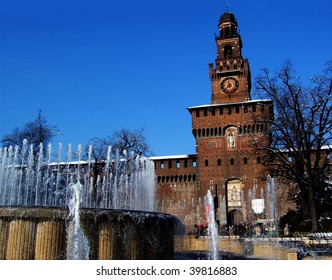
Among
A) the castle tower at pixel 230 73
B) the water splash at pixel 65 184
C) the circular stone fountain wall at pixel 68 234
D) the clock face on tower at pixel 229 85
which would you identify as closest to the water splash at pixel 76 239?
the circular stone fountain wall at pixel 68 234

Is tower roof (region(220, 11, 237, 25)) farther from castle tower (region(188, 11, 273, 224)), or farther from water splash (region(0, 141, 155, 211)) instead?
water splash (region(0, 141, 155, 211))

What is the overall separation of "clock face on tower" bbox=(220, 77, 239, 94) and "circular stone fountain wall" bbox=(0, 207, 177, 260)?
29.9m

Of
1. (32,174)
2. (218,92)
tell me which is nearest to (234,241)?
(32,174)

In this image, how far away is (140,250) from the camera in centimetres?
777

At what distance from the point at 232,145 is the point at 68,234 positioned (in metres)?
27.6

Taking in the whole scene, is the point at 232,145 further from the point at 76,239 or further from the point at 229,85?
the point at 76,239

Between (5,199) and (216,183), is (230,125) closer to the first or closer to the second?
(216,183)

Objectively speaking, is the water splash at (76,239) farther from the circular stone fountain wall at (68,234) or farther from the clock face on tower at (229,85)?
the clock face on tower at (229,85)

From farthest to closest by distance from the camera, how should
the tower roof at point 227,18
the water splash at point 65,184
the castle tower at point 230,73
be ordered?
the tower roof at point 227,18 < the castle tower at point 230,73 < the water splash at point 65,184

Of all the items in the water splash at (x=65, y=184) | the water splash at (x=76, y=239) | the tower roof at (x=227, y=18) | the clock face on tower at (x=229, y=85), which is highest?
the tower roof at (x=227, y=18)

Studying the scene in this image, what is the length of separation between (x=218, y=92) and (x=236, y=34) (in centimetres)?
640

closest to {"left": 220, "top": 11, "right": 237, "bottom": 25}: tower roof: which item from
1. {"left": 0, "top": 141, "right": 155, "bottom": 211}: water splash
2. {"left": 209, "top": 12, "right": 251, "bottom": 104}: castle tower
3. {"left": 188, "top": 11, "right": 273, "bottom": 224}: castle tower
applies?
{"left": 209, "top": 12, "right": 251, "bottom": 104}: castle tower

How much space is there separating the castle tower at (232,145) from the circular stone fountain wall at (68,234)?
24540mm

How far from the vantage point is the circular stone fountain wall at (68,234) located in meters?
6.99
